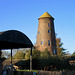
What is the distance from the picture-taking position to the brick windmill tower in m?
58.7

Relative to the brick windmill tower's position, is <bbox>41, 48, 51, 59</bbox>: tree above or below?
below

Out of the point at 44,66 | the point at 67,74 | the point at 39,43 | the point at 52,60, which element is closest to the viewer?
the point at 67,74

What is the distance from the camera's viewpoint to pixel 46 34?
193ft

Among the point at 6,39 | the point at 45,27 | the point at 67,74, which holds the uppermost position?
the point at 45,27

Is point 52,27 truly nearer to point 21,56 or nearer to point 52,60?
point 21,56

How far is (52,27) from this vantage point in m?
60.6

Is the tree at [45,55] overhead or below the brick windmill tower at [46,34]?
below

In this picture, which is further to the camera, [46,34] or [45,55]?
[46,34]

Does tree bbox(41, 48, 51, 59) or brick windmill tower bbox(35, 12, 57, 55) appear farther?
brick windmill tower bbox(35, 12, 57, 55)

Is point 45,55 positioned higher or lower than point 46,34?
lower

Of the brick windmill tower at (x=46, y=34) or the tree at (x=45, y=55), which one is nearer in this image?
the tree at (x=45, y=55)

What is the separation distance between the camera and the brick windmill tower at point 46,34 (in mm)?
58656

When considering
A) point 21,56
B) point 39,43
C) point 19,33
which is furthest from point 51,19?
point 19,33

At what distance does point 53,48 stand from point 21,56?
11.4 meters
